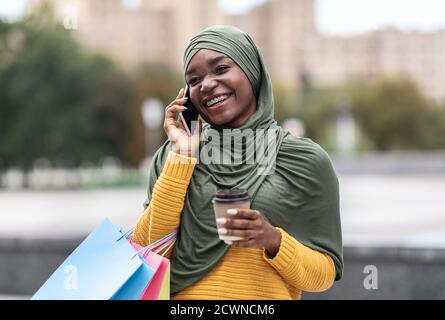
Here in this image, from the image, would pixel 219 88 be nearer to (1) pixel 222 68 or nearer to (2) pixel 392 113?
(1) pixel 222 68

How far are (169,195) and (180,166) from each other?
8cm

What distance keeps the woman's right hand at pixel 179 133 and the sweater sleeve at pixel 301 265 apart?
1.07ft

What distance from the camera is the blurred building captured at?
79.9 meters

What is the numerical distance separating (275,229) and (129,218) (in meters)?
11.1

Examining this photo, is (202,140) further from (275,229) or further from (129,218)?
(129,218)

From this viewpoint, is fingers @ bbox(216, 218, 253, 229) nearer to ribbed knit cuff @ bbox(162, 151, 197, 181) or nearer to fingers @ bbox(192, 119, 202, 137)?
ribbed knit cuff @ bbox(162, 151, 197, 181)

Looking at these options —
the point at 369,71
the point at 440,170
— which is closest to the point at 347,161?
the point at 440,170

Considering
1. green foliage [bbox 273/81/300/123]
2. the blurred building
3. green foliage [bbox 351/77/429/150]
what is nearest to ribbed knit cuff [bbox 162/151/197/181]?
green foliage [bbox 273/81/300/123]

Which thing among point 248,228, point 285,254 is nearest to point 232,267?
point 285,254

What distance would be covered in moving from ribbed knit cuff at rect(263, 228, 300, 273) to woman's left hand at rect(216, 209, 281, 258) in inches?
2.5

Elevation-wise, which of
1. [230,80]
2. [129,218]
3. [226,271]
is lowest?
[129,218]

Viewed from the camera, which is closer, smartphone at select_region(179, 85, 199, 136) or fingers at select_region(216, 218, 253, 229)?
fingers at select_region(216, 218, 253, 229)

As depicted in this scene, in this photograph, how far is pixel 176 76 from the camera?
139ft

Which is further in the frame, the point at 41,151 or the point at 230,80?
the point at 41,151
